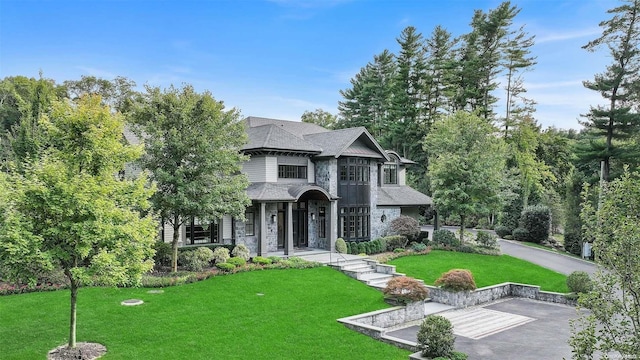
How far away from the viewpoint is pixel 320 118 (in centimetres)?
6066

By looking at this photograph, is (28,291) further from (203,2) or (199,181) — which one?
(203,2)

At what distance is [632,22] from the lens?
90.7 feet

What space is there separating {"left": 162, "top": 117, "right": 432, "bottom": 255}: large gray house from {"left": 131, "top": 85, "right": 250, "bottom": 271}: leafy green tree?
371cm

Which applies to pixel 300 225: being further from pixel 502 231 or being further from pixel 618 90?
pixel 618 90

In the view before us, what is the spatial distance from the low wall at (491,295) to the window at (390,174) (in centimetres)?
1300

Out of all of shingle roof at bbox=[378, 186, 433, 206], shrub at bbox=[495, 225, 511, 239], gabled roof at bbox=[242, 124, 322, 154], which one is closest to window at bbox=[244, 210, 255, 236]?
gabled roof at bbox=[242, 124, 322, 154]

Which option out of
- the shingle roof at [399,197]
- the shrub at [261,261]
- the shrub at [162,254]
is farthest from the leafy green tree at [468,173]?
the shrub at [162,254]

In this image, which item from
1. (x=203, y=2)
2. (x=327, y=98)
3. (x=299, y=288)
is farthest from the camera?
(x=327, y=98)

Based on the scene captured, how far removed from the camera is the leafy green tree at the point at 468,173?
26.5 metres

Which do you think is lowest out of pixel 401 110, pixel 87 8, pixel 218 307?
pixel 218 307

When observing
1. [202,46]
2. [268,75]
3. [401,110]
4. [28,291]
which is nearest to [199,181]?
[28,291]

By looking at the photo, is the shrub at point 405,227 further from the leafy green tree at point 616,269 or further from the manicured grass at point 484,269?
the leafy green tree at point 616,269

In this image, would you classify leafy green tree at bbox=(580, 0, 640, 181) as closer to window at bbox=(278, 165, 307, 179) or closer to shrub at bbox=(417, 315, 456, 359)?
window at bbox=(278, 165, 307, 179)

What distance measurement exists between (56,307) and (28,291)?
2.64 m
